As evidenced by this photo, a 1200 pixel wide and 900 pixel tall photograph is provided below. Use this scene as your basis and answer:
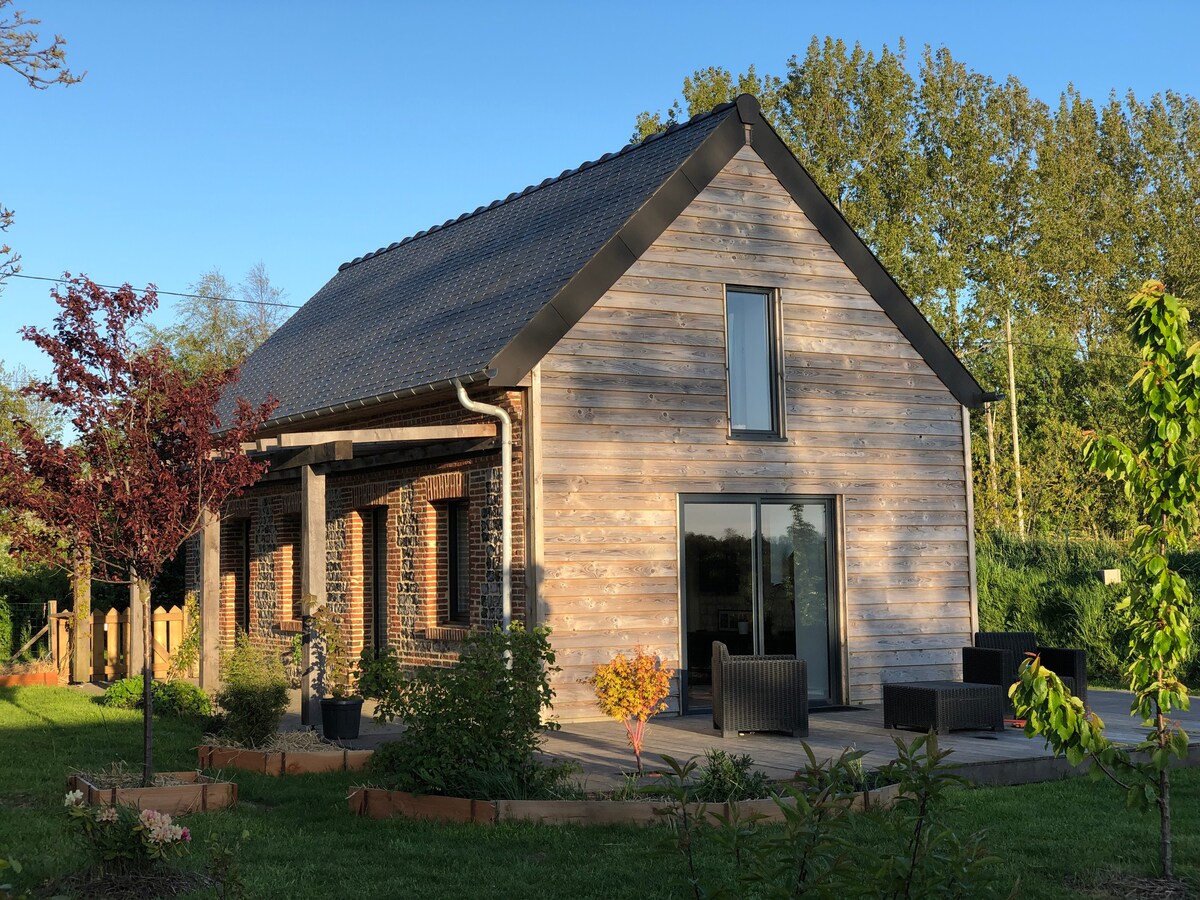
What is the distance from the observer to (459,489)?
13.8 m

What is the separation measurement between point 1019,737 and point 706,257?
5831 mm

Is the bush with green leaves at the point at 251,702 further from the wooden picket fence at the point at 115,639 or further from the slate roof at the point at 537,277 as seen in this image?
the wooden picket fence at the point at 115,639

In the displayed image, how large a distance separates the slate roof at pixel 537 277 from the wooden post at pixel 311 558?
5.02 ft

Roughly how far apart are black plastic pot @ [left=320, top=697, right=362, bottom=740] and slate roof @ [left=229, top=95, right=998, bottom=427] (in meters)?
3.33

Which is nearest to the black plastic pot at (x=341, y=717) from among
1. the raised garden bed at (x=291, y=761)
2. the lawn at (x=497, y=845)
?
the raised garden bed at (x=291, y=761)

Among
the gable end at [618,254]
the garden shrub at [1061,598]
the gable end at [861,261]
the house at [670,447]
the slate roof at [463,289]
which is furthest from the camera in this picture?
the garden shrub at [1061,598]

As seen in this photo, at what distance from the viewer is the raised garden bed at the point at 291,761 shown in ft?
32.4

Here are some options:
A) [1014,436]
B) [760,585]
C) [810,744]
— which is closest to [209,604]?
[760,585]

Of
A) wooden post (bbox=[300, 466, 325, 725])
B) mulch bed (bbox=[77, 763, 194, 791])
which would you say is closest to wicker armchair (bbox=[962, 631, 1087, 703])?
wooden post (bbox=[300, 466, 325, 725])

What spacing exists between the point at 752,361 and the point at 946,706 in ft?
14.8

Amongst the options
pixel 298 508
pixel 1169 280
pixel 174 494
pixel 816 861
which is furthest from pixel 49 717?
pixel 1169 280

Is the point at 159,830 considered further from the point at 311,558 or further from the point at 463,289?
the point at 463,289

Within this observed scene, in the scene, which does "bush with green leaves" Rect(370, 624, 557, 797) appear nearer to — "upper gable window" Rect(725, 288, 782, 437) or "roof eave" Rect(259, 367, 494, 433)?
"roof eave" Rect(259, 367, 494, 433)

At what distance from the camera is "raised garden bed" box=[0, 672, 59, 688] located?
17688 mm
